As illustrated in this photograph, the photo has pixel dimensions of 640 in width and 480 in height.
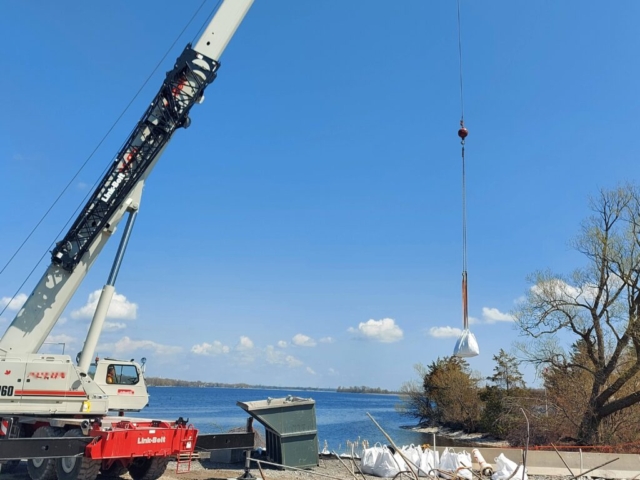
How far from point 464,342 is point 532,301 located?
17.7 metres

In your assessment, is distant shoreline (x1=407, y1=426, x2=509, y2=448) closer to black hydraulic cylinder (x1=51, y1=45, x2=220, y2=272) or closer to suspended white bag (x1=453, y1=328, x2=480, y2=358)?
suspended white bag (x1=453, y1=328, x2=480, y2=358)

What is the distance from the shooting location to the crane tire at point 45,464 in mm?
10320

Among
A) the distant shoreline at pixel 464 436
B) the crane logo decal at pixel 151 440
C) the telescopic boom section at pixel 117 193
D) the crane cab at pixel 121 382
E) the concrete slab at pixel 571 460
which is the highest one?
the telescopic boom section at pixel 117 193

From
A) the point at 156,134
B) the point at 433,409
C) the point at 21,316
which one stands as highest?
the point at 156,134

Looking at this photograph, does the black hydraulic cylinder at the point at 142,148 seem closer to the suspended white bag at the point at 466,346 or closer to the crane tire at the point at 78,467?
the crane tire at the point at 78,467

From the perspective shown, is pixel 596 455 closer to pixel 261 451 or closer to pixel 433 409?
pixel 261 451

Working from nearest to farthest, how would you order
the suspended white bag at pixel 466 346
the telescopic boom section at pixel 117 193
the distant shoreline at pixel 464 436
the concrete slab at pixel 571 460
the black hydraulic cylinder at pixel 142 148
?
the suspended white bag at pixel 466 346
the telescopic boom section at pixel 117 193
the black hydraulic cylinder at pixel 142 148
the concrete slab at pixel 571 460
the distant shoreline at pixel 464 436

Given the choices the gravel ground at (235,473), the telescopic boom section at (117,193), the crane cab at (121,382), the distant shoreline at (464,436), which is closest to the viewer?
the telescopic boom section at (117,193)

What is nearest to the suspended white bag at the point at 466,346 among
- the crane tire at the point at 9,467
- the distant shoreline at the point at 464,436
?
the crane tire at the point at 9,467

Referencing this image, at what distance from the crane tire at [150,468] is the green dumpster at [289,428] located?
300 cm

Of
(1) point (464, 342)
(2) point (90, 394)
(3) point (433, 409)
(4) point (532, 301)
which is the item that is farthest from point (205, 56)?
(3) point (433, 409)

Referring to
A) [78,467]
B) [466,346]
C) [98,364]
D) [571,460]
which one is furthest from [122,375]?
[571,460]

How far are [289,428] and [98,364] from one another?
515cm

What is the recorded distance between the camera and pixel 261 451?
15.5 metres
